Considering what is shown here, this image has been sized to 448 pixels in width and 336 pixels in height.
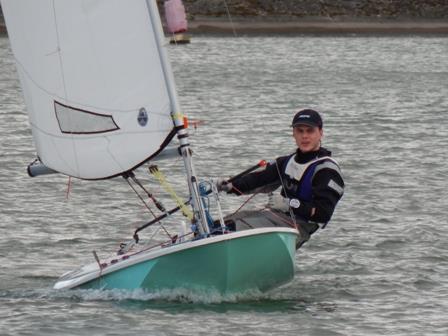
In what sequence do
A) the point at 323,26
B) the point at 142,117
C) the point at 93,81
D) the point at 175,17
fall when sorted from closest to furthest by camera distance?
the point at 175,17 < the point at 142,117 < the point at 93,81 < the point at 323,26

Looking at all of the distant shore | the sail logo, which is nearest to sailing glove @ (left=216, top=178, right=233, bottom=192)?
the sail logo

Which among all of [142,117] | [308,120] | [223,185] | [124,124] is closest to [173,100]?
[142,117]

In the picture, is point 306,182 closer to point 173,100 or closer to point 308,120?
point 308,120

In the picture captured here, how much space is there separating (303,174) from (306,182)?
76 millimetres

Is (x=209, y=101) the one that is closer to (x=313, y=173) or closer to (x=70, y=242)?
(x=70, y=242)

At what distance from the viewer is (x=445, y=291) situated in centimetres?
1422

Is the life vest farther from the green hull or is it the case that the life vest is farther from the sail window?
the sail window

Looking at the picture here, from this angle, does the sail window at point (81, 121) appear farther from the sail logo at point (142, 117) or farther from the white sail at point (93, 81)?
the sail logo at point (142, 117)

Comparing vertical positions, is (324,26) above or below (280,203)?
below

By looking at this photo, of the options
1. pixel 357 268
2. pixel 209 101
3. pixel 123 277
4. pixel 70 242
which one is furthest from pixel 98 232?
pixel 209 101

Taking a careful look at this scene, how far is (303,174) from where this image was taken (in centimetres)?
1279

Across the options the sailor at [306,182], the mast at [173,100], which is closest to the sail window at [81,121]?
the mast at [173,100]

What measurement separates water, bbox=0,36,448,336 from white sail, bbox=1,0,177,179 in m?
1.33

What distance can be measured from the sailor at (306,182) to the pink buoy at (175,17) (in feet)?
4.51
